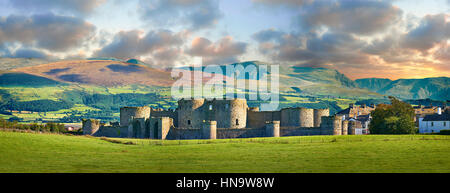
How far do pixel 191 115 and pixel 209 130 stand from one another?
341 inches

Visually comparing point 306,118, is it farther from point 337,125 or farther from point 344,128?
point 337,125

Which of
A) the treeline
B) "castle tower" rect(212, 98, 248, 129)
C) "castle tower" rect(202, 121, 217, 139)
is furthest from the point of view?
"castle tower" rect(212, 98, 248, 129)

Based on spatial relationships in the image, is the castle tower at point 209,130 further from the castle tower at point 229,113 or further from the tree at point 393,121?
the tree at point 393,121

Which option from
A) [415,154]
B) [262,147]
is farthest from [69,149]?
[415,154]

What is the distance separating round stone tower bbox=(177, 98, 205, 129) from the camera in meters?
67.4

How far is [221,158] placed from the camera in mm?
34500

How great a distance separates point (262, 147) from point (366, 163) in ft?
46.1

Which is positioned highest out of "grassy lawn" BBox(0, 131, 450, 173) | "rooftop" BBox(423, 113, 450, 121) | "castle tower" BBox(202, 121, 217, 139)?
"rooftop" BBox(423, 113, 450, 121)

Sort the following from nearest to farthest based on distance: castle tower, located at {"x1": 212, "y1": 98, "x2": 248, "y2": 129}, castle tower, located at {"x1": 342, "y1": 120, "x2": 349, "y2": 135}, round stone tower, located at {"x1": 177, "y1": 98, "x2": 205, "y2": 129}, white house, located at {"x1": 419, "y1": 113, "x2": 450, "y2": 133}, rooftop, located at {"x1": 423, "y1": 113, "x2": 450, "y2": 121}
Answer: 1. castle tower, located at {"x1": 342, "y1": 120, "x2": 349, "y2": 135}
2. castle tower, located at {"x1": 212, "y1": 98, "x2": 248, "y2": 129}
3. round stone tower, located at {"x1": 177, "y1": 98, "x2": 205, "y2": 129}
4. white house, located at {"x1": 419, "y1": 113, "x2": 450, "y2": 133}
5. rooftop, located at {"x1": 423, "y1": 113, "x2": 450, "y2": 121}

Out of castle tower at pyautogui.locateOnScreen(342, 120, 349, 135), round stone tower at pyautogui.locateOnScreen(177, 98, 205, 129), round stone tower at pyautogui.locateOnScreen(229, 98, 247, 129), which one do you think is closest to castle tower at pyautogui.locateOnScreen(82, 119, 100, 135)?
round stone tower at pyautogui.locateOnScreen(177, 98, 205, 129)

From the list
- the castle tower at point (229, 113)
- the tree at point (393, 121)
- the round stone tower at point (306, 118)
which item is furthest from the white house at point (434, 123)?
the castle tower at point (229, 113)

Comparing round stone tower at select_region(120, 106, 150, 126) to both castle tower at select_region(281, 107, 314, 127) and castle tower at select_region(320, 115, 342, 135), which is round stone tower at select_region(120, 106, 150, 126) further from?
castle tower at select_region(320, 115, 342, 135)
